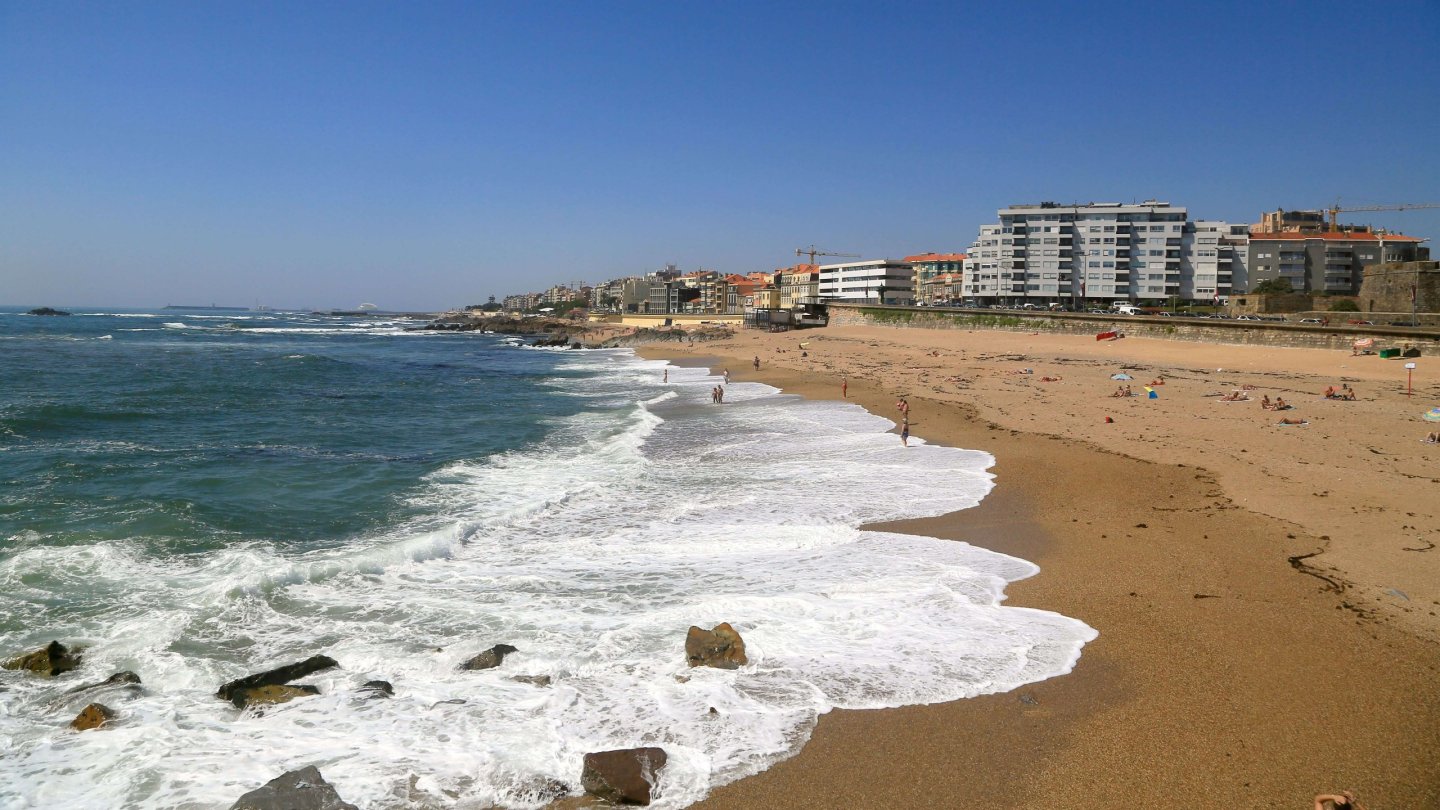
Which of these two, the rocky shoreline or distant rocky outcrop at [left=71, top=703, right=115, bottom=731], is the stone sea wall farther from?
distant rocky outcrop at [left=71, top=703, right=115, bottom=731]

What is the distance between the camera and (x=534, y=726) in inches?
221

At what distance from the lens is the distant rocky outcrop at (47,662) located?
6.47m

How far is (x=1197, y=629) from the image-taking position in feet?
22.4

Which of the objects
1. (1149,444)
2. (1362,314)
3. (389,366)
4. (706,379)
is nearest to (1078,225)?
(1362,314)

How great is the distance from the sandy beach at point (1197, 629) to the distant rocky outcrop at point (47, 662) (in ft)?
18.5

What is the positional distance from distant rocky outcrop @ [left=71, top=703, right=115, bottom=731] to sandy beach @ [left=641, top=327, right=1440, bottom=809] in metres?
4.45

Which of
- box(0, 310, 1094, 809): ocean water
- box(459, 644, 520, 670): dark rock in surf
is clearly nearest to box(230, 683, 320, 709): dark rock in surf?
box(0, 310, 1094, 809): ocean water

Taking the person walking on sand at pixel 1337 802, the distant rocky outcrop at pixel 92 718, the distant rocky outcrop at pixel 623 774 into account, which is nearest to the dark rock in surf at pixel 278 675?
the distant rocky outcrop at pixel 92 718

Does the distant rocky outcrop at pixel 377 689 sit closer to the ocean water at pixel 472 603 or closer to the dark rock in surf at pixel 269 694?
the ocean water at pixel 472 603

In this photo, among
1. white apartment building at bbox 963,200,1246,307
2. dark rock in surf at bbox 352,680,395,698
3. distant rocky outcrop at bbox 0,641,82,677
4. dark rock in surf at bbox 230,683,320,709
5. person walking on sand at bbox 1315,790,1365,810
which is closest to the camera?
person walking on sand at bbox 1315,790,1365,810

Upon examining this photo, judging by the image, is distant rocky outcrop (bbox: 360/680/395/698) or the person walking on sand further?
distant rocky outcrop (bbox: 360/680/395/698)

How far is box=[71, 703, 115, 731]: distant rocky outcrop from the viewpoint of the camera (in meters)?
5.62

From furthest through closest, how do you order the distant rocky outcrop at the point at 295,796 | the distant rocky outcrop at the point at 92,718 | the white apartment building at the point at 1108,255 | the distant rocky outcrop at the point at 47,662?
the white apartment building at the point at 1108,255 → the distant rocky outcrop at the point at 47,662 → the distant rocky outcrop at the point at 92,718 → the distant rocky outcrop at the point at 295,796

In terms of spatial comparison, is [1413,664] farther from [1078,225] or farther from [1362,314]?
[1078,225]
